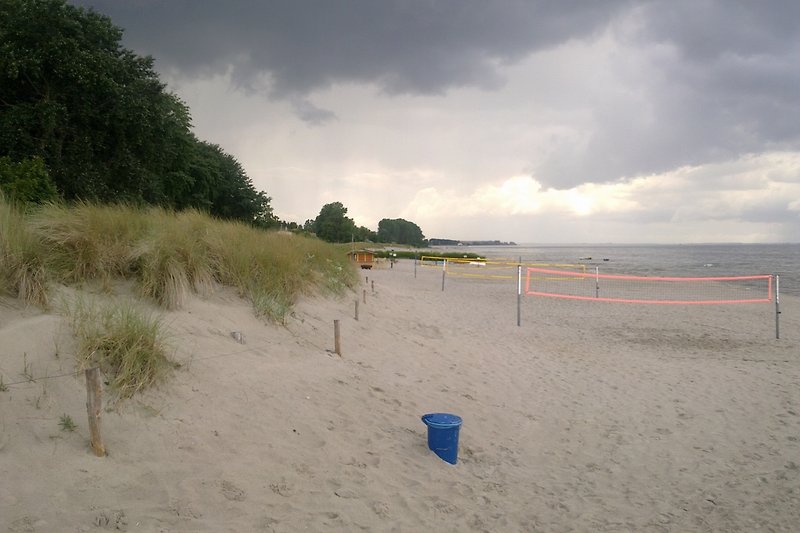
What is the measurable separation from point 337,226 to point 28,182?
74857 mm

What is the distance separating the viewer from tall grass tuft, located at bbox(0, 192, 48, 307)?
5312 millimetres

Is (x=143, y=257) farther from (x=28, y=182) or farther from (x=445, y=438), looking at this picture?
(x=28, y=182)

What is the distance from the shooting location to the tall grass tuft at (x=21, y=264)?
531cm

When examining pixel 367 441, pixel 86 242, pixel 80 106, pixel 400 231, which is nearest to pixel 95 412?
pixel 367 441

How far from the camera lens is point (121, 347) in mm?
4773

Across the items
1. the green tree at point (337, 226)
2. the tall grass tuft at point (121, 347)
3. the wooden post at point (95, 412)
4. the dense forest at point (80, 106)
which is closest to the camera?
the wooden post at point (95, 412)

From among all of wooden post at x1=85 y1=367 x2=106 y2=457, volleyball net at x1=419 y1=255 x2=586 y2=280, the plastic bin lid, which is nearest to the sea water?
volleyball net at x1=419 y1=255 x2=586 y2=280

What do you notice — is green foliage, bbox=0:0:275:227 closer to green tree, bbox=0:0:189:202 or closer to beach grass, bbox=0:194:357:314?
green tree, bbox=0:0:189:202

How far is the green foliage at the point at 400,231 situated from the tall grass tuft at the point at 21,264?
156m

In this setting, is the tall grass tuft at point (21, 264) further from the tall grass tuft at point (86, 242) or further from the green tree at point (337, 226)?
the green tree at point (337, 226)

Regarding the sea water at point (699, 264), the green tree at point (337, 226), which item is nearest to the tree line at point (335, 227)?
the green tree at point (337, 226)

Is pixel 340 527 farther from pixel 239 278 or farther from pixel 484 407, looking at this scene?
pixel 239 278

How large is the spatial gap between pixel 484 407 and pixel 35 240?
18.4 ft

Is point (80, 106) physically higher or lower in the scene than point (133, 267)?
higher
